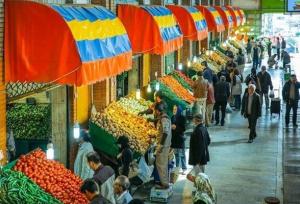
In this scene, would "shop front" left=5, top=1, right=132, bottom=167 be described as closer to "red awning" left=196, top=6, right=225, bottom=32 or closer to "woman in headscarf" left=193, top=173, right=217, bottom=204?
"woman in headscarf" left=193, top=173, right=217, bottom=204

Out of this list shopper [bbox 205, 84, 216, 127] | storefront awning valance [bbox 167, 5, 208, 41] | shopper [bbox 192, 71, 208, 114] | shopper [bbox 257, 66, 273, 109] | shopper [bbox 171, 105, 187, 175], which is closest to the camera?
shopper [bbox 171, 105, 187, 175]

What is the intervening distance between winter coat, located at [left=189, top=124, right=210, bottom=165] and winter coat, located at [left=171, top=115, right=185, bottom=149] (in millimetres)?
1574

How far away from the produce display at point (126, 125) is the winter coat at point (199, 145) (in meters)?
1.39

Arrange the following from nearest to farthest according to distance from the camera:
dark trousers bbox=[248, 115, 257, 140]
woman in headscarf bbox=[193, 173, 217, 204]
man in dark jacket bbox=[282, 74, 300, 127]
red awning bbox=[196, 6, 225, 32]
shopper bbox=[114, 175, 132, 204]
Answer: shopper bbox=[114, 175, 132, 204] → woman in headscarf bbox=[193, 173, 217, 204] → dark trousers bbox=[248, 115, 257, 140] → man in dark jacket bbox=[282, 74, 300, 127] → red awning bbox=[196, 6, 225, 32]

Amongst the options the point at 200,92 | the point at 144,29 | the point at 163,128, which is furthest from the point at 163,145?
the point at 200,92

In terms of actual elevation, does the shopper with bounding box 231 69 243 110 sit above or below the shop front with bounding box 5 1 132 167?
below

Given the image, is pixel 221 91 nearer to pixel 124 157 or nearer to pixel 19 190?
pixel 124 157

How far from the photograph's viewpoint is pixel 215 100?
1936 cm

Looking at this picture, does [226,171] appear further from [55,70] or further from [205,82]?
[55,70]

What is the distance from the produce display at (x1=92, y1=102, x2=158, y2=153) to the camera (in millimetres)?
12359

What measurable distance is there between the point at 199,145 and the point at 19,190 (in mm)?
4741

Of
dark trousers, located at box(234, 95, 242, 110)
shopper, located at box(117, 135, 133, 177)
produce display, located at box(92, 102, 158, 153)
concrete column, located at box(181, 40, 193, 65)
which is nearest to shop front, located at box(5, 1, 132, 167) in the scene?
shopper, located at box(117, 135, 133, 177)

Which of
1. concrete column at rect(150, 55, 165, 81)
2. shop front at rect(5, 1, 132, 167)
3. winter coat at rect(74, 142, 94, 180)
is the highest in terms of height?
shop front at rect(5, 1, 132, 167)

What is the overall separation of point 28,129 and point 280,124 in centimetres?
1073
